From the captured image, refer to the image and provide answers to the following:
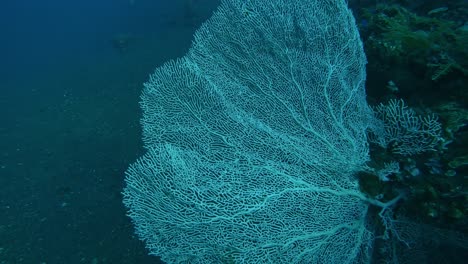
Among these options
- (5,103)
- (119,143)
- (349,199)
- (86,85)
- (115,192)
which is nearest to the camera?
(349,199)

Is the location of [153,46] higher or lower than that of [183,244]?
lower

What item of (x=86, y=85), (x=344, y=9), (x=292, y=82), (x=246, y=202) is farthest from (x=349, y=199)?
(x=86, y=85)

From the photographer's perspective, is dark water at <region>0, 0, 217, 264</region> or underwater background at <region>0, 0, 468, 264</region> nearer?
underwater background at <region>0, 0, 468, 264</region>

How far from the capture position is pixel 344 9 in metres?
3.39

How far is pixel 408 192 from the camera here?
2.79 meters

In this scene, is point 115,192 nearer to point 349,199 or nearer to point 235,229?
point 235,229

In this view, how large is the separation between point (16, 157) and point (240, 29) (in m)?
7.64

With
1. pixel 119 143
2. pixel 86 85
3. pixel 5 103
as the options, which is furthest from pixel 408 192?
pixel 5 103

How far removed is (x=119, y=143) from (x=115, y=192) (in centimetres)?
200

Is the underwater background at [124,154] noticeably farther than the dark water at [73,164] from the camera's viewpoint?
No

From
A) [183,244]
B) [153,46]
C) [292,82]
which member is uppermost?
[292,82]

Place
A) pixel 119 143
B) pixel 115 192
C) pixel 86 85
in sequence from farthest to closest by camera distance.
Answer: pixel 86 85
pixel 119 143
pixel 115 192

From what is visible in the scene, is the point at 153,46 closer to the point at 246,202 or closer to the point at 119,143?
the point at 119,143

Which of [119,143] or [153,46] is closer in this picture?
[119,143]
